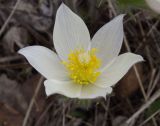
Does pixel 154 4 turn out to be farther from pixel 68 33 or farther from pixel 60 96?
pixel 60 96

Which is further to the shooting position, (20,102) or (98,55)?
(20,102)

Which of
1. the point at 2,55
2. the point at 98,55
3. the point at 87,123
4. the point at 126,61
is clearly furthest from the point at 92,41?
the point at 2,55

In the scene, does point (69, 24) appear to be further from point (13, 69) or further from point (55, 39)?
point (13, 69)

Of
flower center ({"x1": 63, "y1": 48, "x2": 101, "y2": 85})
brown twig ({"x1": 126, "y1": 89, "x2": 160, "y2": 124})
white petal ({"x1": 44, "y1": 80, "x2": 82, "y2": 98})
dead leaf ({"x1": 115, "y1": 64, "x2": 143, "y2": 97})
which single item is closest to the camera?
white petal ({"x1": 44, "y1": 80, "x2": 82, "y2": 98})

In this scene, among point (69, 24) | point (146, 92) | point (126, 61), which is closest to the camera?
point (126, 61)

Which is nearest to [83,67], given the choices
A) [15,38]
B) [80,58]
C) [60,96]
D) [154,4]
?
[80,58]

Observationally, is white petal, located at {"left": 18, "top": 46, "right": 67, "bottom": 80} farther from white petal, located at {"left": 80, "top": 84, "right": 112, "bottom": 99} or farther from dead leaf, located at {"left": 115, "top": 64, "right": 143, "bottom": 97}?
dead leaf, located at {"left": 115, "top": 64, "right": 143, "bottom": 97}

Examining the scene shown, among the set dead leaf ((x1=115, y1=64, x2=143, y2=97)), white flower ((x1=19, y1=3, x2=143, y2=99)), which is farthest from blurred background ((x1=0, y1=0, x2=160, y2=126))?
white flower ((x1=19, y1=3, x2=143, y2=99))
